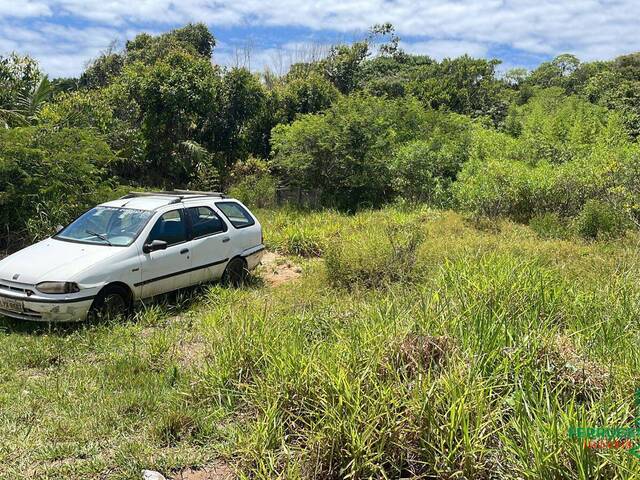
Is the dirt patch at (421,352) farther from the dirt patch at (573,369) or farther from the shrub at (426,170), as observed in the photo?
the shrub at (426,170)

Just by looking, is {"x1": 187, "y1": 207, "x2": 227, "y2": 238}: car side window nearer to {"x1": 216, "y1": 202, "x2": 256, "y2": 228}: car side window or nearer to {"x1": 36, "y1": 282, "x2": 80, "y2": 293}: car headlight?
{"x1": 216, "y1": 202, "x2": 256, "y2": 228}: car side window

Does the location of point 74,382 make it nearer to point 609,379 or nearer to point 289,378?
point 289,378

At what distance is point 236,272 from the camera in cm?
831

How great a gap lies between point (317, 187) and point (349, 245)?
339 inches

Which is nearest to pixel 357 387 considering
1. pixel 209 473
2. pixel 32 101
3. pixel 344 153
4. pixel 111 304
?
pixel 209 473

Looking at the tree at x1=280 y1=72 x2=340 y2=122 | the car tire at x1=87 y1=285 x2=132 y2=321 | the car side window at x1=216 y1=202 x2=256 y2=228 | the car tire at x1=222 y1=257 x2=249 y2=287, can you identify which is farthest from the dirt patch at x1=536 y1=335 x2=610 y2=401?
the tree at x1=280 y1=72 x2=340 y2=122

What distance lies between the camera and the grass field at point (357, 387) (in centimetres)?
288

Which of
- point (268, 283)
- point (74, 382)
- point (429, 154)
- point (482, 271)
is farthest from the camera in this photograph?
point (429, 154)

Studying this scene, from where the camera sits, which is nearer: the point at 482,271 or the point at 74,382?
the point at 74,382

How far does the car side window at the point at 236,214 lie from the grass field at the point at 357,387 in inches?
108

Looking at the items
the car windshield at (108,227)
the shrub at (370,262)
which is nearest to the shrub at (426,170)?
the shrub at (370,262)

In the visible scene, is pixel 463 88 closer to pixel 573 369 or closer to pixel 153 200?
pixel 153 200

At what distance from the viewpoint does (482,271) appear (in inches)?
207

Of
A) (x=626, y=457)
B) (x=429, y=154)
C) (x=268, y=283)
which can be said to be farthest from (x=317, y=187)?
(x=626, y=457)
